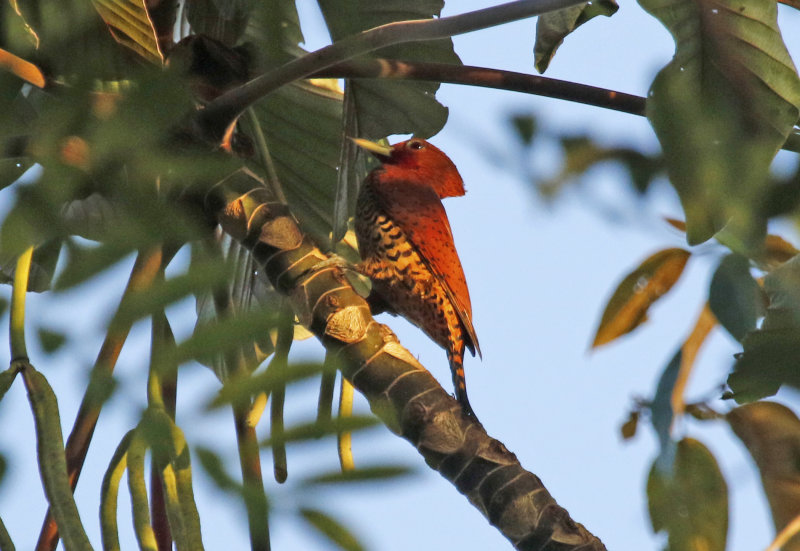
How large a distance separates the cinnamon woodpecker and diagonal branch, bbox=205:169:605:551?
917mm

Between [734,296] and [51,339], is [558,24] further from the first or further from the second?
[51,339]

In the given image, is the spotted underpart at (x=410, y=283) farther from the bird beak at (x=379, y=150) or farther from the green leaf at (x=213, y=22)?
the green leaf at (x=213, y=22)

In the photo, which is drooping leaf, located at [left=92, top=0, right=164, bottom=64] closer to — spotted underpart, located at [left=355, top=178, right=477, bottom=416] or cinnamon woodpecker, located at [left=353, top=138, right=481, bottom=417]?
cinnamon woodpecker, located at [left=353, top=138, right=481, bottom=417]

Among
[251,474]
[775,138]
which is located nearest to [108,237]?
[251,474]

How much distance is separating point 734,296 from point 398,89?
161 centimetres

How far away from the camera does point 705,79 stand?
1496mm

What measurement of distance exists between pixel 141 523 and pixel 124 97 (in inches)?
42.0

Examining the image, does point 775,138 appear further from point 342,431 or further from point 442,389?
point 342,431

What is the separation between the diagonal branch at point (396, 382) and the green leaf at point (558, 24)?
81 centimetres

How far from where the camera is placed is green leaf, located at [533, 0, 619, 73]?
2.33 meters

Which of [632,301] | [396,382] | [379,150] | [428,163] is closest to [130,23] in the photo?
[396,382]

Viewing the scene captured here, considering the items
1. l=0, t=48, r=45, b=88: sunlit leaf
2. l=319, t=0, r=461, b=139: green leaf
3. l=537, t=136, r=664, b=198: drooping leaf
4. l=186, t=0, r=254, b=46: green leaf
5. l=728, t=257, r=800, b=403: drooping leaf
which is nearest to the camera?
l=537, t=136, r=664, b=198: drooping leaf

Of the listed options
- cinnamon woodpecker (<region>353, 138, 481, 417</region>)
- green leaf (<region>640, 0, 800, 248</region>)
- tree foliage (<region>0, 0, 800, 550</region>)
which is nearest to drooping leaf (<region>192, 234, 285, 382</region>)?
tree foliage (<region>0, 0, 800, 550</region>)

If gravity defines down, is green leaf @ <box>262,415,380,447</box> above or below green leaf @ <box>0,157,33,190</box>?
below
